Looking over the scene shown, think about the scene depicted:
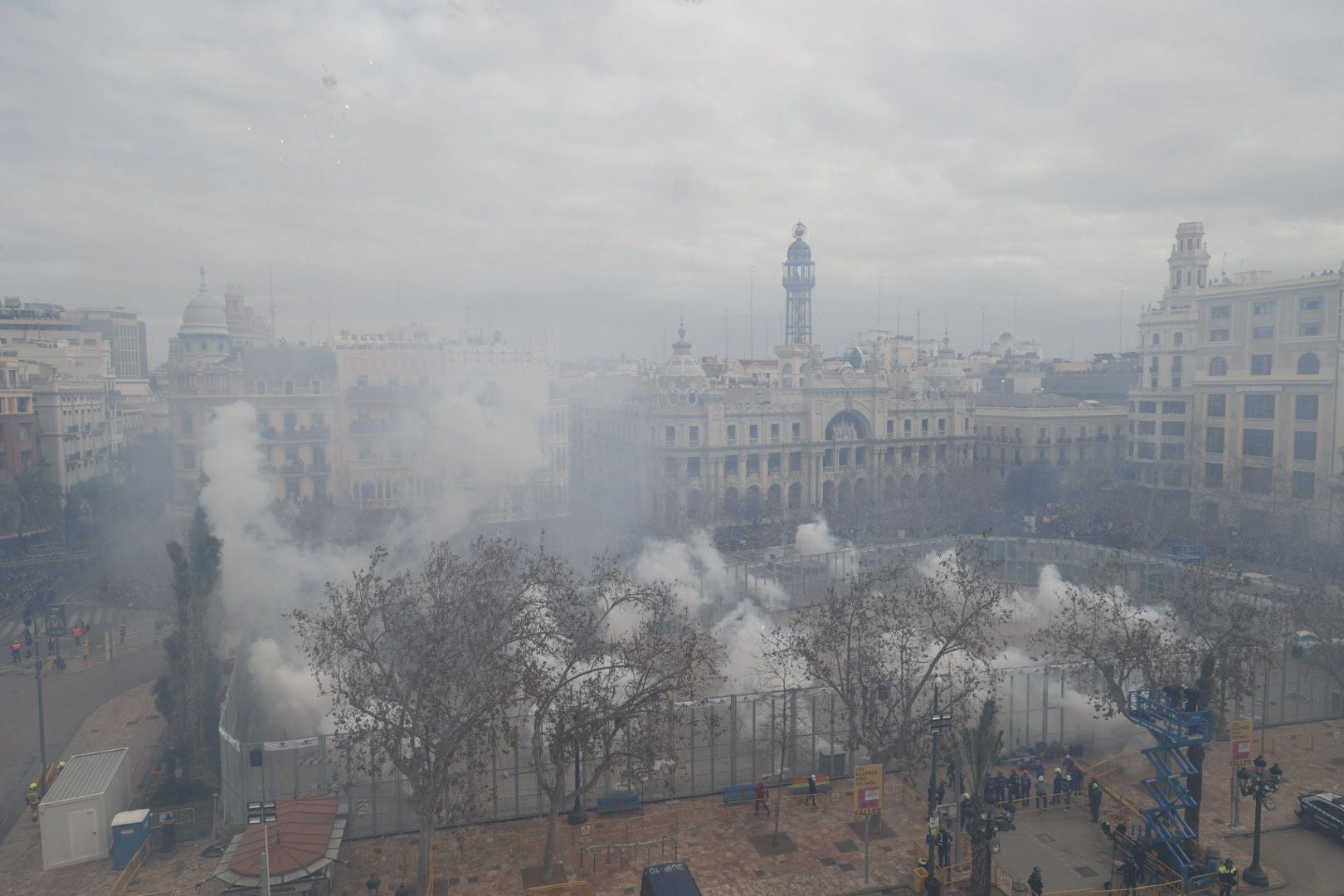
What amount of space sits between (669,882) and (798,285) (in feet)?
417

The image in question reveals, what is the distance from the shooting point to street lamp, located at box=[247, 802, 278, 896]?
51.4 feet

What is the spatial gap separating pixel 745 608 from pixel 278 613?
19.6 metres

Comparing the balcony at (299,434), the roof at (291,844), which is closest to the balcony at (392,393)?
the balcony at (299,434)

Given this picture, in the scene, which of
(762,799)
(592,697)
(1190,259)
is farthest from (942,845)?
(1190,259)

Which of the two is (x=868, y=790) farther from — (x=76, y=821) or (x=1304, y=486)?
(x=1304, y=486)

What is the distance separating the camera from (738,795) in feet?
74.6

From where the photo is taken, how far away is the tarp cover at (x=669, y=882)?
16.1 meters

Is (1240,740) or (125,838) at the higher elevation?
(1240,740)

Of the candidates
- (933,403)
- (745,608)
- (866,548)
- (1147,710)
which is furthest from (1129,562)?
(933,403)

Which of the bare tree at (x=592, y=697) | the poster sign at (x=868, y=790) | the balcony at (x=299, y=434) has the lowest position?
the poster sign at (x=868, y=790)

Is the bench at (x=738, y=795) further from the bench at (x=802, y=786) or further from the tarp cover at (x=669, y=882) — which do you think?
the tarp cover at (x=669, y=882)

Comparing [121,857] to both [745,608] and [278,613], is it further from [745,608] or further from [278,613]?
[745,608]

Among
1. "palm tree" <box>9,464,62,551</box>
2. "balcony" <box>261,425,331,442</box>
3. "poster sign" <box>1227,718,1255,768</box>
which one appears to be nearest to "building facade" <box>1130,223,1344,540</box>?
"poster sign" <box>1227,718,1255,768</box>

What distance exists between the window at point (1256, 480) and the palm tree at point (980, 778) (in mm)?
47597
